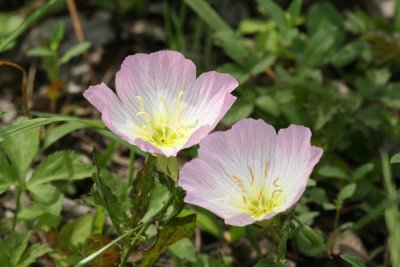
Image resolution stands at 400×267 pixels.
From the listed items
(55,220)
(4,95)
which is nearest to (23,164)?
(55,220)

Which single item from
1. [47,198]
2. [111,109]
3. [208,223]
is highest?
[111,109]

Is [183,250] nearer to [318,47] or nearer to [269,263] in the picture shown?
[269,263]

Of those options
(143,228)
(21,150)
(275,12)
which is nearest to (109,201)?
(143,228)

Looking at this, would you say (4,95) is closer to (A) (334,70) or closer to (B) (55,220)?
(B) (55,220)

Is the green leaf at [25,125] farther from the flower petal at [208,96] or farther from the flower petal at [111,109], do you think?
the flower petal at [208,96]

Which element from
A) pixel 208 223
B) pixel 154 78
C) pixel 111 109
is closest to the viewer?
pixel 111 109

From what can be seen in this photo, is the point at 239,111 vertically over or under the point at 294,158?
under

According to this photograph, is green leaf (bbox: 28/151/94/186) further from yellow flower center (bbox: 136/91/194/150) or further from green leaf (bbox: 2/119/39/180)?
yellow flower center (bbox: 136/91/194/150)
